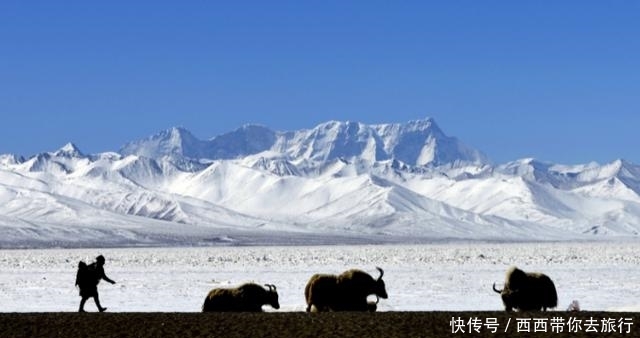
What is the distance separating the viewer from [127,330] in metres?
16.2

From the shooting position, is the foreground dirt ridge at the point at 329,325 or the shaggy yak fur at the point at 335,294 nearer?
the foreground dirt ridge at the point at 329,325

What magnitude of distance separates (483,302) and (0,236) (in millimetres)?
159320

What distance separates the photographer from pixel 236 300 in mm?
20172

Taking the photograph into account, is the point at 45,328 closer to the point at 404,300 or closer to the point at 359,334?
the point at 359,334

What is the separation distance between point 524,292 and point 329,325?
17.3 feet

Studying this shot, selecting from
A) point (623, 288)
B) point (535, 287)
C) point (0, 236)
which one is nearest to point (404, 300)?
point (623, 288)

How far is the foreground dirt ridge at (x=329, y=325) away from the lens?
1560 cm

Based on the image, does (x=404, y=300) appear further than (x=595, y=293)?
No

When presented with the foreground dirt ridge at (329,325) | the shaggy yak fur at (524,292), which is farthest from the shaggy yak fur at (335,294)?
the shaggy yak fur at (524,292)

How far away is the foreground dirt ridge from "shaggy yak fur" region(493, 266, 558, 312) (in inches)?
92.3

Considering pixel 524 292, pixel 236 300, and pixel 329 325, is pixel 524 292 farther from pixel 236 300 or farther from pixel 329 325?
pixel 329 325

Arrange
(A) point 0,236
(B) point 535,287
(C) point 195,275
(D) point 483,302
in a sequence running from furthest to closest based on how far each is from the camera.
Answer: (A) point 0,236 → (C) point 195,275 → (D) point 483,302 → (B) point 535,287

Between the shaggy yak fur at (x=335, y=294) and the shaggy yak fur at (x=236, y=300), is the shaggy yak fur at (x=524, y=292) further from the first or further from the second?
the shaggy yak fur at (x=236, y=300)

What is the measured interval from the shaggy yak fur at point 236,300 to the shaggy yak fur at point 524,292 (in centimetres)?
425
